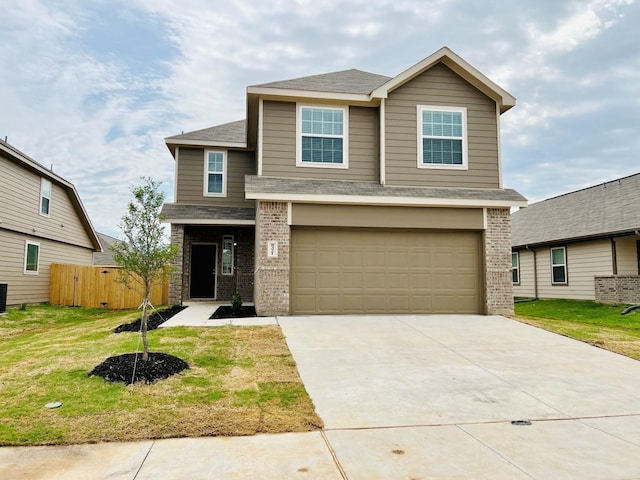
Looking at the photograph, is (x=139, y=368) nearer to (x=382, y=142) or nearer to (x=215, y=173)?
(x=382, y=142)

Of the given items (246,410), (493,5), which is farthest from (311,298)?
(493,5)

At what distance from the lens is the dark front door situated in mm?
17266

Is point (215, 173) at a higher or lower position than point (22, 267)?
higher

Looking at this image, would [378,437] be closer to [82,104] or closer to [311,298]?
[311,298]

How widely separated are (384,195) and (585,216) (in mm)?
12085

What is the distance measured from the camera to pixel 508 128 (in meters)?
18.0

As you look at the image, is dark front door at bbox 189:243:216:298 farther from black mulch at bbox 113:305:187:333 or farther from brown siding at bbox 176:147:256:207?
black mulch at bbox 113:305:187:333

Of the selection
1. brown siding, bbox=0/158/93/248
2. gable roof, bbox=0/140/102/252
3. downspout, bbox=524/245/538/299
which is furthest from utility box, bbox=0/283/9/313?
downspout, bbox=524/245/538/299

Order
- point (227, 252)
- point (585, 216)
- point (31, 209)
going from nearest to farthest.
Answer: point (31, 209), point (227, 252), point (585, 216)

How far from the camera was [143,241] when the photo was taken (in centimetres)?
678

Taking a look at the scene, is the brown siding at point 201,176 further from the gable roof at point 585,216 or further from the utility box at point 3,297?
the gable roof at point 585,216

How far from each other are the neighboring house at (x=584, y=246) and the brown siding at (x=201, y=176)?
12.9m

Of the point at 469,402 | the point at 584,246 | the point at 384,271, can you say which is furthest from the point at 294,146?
the point at 584,246

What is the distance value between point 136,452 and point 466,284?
31.9 ft
